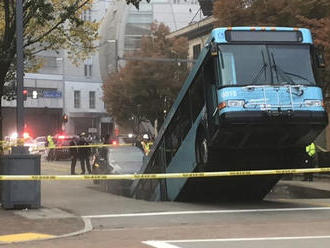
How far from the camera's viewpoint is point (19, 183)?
489 inches

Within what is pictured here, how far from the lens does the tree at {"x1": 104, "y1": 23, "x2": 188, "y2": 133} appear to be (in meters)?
46.4

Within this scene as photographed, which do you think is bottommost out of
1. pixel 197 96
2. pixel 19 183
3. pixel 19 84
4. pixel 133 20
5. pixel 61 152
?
pixel 61 152

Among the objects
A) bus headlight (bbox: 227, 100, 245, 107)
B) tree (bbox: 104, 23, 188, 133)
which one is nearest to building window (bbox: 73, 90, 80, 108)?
tree (bbox: 104, 23, 188, 133)

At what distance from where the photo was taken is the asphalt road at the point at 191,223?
8969 mm

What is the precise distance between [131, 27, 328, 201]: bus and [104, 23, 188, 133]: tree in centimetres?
3229

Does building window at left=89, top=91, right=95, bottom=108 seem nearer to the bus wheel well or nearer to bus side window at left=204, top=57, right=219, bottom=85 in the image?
the bus wheel well

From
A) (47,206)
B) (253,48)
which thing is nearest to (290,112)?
(253,48)

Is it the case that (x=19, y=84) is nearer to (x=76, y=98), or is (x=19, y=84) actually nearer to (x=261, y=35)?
(x=261, y=35)

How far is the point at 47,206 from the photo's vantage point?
1353 centimetres

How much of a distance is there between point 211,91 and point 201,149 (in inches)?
62.2

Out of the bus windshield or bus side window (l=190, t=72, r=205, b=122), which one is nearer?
the bus windshield

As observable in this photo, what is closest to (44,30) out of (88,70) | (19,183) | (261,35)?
(19,183)

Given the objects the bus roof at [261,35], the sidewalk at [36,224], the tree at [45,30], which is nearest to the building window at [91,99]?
the tree at [45,30]

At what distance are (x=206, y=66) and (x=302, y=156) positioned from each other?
3.20m
